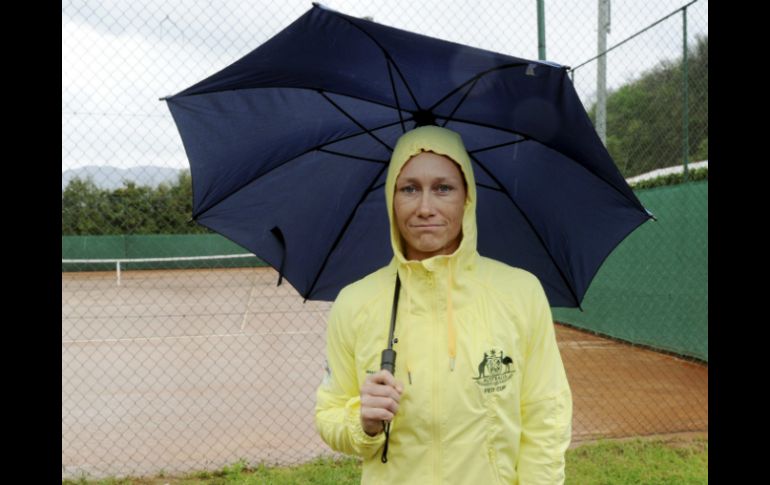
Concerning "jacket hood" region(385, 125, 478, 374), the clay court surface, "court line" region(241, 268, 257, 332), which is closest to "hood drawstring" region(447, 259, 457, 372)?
"jacket hood" region(385, 125, 478, 374)

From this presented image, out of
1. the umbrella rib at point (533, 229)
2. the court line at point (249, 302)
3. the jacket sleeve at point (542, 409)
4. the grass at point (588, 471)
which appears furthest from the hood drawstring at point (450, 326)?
the court line at point (249, 302)

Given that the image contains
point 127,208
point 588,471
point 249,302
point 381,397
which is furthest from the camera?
point 127,208

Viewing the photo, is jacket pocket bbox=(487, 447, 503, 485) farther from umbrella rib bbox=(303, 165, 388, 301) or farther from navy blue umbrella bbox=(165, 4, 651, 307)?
umbrella rib bbox=(303, 165, 388, 301)

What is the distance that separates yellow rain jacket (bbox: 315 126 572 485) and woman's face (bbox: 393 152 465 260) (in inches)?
1.4

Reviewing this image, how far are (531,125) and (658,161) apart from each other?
21.8 feet

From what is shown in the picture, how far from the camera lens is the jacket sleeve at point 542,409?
4.91 feet

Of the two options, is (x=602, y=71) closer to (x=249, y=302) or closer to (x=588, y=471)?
(x=588, y=471)

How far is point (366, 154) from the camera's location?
2.14 m

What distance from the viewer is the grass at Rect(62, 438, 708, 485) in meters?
3.87

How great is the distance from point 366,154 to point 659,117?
6691mm

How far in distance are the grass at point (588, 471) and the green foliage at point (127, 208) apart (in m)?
15.4

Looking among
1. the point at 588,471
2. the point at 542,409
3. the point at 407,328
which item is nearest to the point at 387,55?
the point at 407,328
